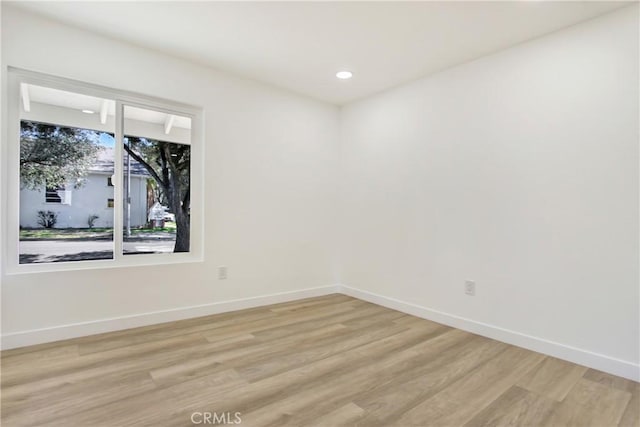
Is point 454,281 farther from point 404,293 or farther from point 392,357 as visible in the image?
point 392,357

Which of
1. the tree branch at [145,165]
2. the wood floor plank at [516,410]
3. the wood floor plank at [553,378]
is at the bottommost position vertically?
the wood floor plank at [553,378]

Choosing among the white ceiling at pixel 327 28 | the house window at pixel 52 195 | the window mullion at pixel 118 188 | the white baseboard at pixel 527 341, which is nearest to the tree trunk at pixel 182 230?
the window mullion at pixel 118 188

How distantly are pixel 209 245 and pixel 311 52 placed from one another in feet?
6.79

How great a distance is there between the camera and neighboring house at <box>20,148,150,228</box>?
2.57 meters

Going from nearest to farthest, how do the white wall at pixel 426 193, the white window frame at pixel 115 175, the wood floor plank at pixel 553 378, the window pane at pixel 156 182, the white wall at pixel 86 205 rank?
the wood floor plank at pixel 553 378, the white wall at pixel 426 193, the white window frame at pixel 115 175, the white wall at pixel 86 205, the window pane at pixel 156 182

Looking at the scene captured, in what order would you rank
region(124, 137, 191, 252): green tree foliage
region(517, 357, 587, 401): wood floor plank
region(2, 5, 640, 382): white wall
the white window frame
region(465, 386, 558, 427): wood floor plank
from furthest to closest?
region(124, 137, 191, 252): green tree foliage
the white window frame
region(2, 5, 640, 382): white wall
region(517, 357, 587, 401): wood floor plank
region(465, 386, 558, 427): wood floor plank

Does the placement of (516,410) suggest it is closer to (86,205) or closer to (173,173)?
(173,173)

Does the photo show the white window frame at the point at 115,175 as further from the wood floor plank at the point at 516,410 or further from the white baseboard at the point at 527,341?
the wood floor plank at the point at 516,410

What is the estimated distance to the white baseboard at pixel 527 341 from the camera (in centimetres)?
219

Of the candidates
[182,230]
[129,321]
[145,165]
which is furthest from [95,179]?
[129,321]

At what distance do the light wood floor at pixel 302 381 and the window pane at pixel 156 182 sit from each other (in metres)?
0.83

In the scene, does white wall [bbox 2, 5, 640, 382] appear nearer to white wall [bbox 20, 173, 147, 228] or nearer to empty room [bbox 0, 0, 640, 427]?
empty room [bbox 0, 0, 640, 427]

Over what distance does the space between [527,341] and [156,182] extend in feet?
11.5

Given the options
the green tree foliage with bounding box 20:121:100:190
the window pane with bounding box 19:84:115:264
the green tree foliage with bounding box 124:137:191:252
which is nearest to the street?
the window pane with bounding box 19:84:115:264
